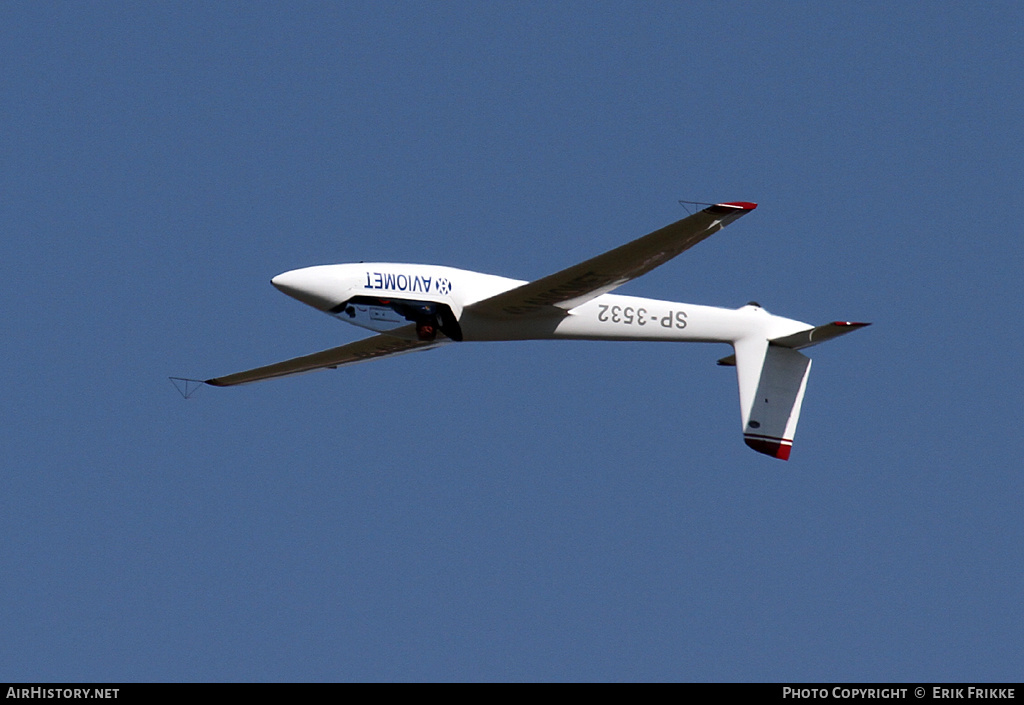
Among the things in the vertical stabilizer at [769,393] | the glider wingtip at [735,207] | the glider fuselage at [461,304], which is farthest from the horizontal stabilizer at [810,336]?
the glider wingtip at [735,207]

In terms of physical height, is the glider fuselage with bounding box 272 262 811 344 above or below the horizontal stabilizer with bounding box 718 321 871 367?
below

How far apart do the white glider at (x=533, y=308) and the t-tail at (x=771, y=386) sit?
43 mm

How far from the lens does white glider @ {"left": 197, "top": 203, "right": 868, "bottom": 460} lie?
2962 cm

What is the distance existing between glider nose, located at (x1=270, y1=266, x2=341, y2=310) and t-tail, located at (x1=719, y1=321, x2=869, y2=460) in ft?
33.7

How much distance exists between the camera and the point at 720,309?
34250mm

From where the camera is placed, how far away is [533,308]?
31.1 m

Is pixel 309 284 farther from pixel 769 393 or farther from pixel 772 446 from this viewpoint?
pixel 772 446

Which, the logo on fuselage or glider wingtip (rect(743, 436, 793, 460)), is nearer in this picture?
the logo on fuselage

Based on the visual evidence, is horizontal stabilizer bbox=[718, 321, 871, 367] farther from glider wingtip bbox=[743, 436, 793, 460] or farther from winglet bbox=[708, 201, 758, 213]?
winglet bbox=[708, 201, 758, 213]

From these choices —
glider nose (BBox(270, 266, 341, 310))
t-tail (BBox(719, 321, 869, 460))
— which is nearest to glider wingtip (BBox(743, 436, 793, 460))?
t-tail (BBox(719, 321, 869, 460))

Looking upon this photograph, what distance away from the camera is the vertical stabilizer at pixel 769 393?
35000 mm
